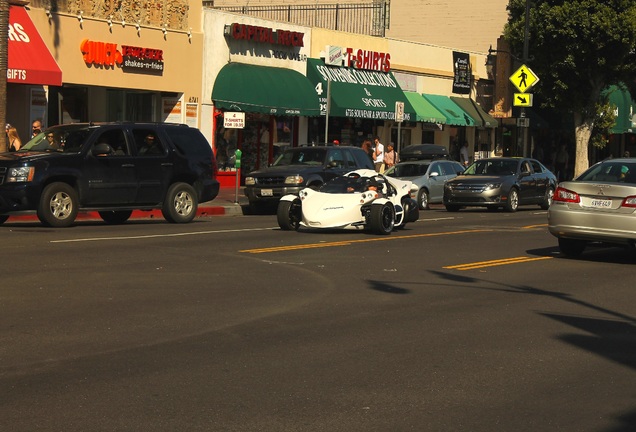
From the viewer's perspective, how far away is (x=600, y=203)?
17.0 m

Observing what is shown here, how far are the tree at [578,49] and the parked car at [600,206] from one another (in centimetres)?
3150

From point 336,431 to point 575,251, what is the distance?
11965mm

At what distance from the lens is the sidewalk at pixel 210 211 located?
2444 centimetres

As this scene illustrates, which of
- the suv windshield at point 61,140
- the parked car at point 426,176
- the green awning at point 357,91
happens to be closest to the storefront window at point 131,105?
the green awning at point 357,91

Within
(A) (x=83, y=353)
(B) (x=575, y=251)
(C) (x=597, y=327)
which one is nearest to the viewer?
(A) (x=83, y=353)

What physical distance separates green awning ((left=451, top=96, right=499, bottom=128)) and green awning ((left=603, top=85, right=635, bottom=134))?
9.77m

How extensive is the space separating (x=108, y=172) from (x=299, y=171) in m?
7.01

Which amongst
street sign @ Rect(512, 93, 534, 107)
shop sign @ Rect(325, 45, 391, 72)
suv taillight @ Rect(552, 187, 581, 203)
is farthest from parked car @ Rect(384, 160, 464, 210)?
suv taillight @ Rect(552, 187, 581, 203)

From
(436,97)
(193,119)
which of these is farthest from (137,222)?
(436,97)

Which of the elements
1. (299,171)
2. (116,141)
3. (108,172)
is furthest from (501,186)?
(108,172)

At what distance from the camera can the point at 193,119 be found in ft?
121

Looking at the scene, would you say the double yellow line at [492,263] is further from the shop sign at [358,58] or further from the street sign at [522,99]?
the street sign at [522,99]

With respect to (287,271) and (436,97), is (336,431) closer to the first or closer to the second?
(287,271)

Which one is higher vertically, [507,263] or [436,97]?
[436,97]
